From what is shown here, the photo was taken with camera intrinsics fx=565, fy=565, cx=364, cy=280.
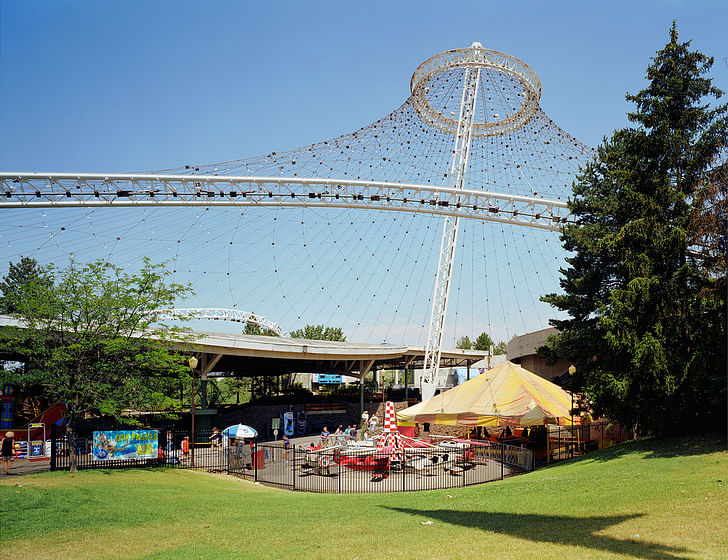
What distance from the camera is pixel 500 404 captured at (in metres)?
22.4

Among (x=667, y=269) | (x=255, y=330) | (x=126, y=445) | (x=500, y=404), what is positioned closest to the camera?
(x=667, y=269)

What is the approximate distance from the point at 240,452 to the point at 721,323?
1789 cm

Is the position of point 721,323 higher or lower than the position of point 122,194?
lower

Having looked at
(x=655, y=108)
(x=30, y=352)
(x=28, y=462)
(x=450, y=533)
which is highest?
(x=655, y=108)

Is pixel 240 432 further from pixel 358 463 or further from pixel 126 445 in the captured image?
pixel 358 463

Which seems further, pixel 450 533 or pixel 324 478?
pixel 324 478

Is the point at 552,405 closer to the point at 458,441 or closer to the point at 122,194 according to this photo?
the point at 458,441

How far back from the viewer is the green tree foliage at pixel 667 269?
58.4 ft

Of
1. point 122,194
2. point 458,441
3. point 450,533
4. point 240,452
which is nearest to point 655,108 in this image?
point 458,441

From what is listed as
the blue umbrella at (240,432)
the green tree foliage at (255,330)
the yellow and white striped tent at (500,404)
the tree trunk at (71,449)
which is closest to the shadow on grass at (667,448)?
the yellow and white striped tent at (500,404)

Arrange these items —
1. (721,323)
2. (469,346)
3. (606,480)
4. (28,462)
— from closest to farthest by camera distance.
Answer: (606,480)
(721,323)
(28,462)
(469,346)

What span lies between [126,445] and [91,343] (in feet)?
13.6

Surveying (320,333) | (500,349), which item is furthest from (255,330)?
(500,349)

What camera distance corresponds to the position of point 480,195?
3033 cm
